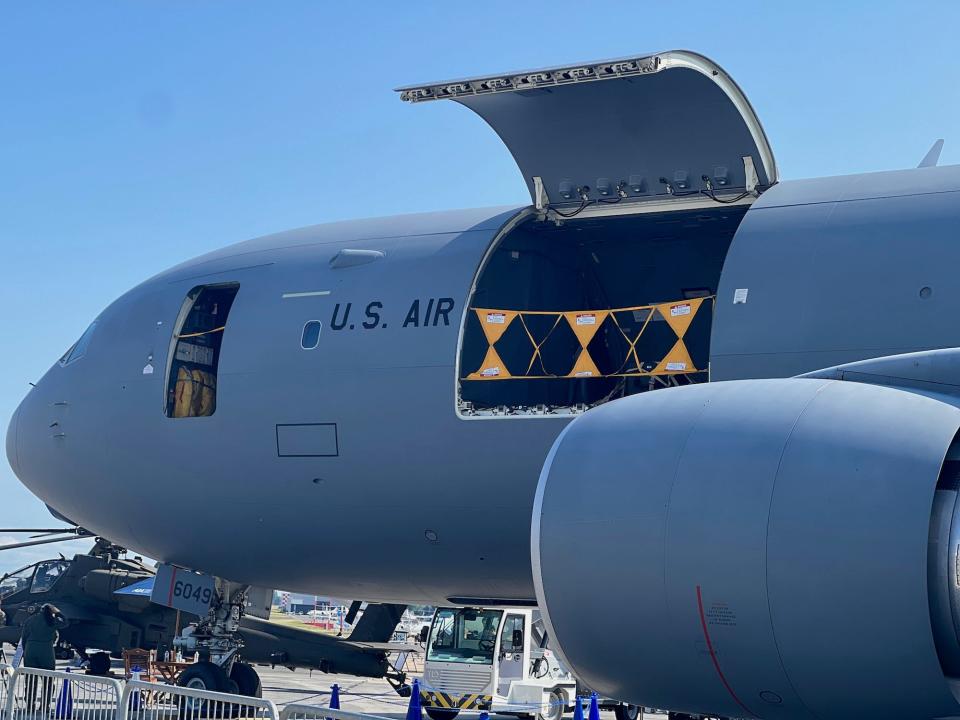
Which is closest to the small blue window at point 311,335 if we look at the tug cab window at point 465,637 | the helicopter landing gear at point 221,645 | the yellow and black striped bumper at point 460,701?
the helicopter landing gear at point 221,645

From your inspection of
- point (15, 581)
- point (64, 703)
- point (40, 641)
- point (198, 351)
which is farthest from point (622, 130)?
point (15, 581)

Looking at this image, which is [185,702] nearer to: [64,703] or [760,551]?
[64,703]

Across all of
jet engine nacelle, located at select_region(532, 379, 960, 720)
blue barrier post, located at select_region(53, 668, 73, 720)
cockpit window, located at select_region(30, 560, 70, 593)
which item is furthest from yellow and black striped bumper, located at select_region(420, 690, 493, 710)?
jet engine nacelle, located at select_region(532, 379, 960, 720)

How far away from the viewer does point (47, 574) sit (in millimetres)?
29594

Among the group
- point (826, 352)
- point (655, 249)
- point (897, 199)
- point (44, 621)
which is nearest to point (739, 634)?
point (826, 352)

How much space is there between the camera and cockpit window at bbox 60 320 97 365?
1491 cm

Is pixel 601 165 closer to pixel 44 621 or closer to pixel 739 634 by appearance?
pixel 739 634

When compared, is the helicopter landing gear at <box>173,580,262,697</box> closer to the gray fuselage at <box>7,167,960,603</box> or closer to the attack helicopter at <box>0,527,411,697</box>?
the gray fuselage at <box>7,167,960,603</box>

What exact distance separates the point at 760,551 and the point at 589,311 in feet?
19.7

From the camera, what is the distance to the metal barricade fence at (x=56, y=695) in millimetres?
11711

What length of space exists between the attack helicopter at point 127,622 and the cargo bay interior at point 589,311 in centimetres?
1177

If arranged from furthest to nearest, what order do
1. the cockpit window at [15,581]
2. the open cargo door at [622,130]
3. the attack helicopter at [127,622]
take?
the cockpit window at [15,581] < the attack helicopter at [127,622] < the open cargo door at [622,130]

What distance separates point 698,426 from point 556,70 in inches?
172

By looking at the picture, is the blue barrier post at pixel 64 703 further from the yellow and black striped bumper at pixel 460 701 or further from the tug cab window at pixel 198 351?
the yellow and black striped bumper at pixel 460 701
